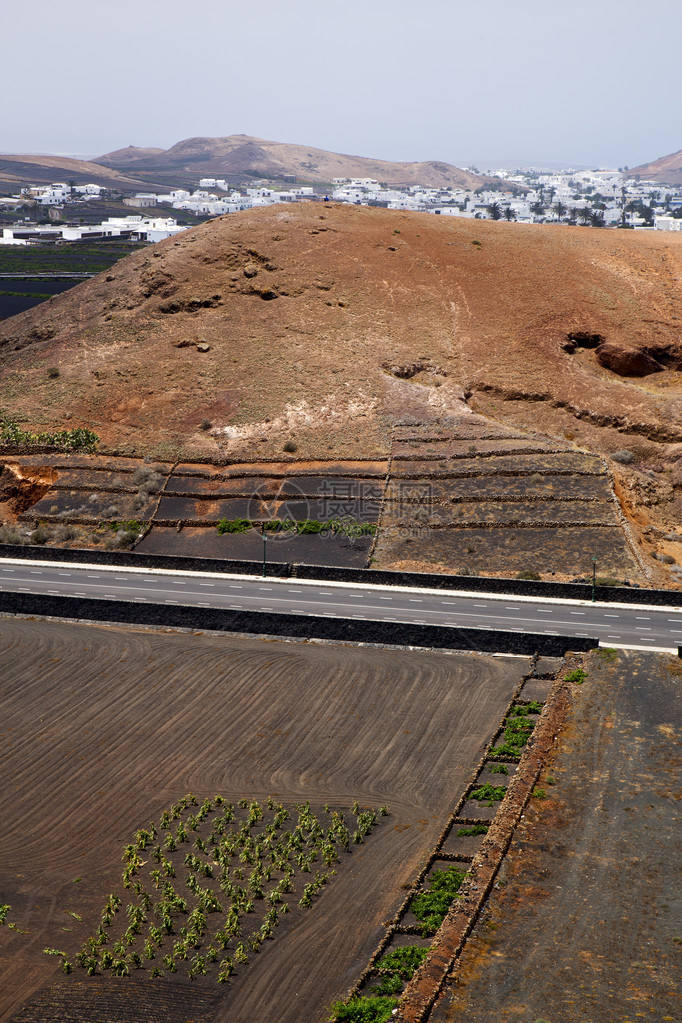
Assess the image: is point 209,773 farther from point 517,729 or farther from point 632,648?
point 632,648

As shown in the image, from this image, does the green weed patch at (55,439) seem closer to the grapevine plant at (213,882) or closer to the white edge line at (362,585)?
the white edge line at (362,585)

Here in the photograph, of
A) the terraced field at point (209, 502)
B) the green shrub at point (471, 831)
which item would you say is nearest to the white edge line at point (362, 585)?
the terraced field at point (209, 502)

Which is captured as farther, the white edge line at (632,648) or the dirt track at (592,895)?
the white edge line at (632,648)

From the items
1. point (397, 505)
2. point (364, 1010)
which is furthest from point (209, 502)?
point (364, 1010)

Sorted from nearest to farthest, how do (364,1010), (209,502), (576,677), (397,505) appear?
1. (364,1010)
2. (576,677)
3. (397,505)
4. (209,502)

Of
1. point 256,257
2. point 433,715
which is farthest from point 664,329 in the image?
point 433,715

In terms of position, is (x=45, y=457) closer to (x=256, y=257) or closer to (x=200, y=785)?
(x=256, y=257)
